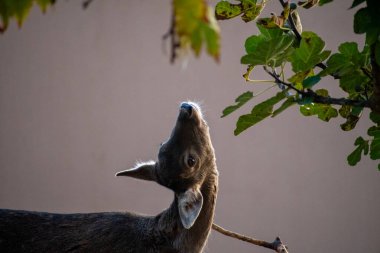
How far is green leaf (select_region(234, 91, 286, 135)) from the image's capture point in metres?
0.53

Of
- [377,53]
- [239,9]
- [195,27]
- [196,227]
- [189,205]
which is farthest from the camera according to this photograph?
[196,227]

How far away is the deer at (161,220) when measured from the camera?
106 cm

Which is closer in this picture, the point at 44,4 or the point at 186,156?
the point at 44,4

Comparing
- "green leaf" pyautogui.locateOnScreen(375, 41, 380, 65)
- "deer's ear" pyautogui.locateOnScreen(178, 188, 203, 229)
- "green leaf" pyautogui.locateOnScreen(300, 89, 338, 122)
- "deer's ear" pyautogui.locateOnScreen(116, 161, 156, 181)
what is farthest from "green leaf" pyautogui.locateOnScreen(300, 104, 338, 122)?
"deer's ear" pyautogui.locateOnScreen(116, 161, 156, 181)

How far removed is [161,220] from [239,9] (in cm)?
69

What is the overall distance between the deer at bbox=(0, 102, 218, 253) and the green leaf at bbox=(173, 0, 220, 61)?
82 cm

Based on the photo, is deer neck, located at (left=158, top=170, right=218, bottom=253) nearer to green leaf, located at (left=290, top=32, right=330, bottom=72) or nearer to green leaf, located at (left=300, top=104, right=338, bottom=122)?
green leaf, located at (left=300, top=104, right=338, bottom=122)

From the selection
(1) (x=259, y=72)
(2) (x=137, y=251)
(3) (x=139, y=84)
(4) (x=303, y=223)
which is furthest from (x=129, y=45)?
(2) (x=137, y=251)

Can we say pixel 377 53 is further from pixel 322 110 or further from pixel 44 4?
pixel 44 4

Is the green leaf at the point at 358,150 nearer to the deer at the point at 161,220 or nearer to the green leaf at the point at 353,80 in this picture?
the green leaf at the point at 353,80

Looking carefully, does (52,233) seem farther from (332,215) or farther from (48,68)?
(332,215)

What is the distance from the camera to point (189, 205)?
1.02m

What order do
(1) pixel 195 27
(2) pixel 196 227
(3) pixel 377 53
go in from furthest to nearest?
1. (2) pixel 196 227
2. (3) pixel 377 53
3. (1) pixel 195 27

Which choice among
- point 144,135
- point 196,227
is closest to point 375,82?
point 196,227
